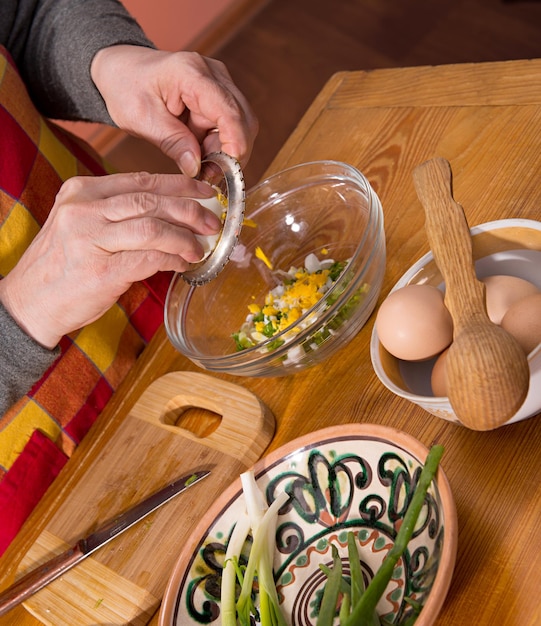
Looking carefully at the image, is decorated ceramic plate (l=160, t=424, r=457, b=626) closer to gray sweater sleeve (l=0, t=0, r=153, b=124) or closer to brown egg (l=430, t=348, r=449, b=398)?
brown egg (l=430, t=348, r=449, b=398)

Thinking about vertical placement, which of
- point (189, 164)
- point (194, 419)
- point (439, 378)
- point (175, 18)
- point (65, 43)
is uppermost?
point (65, 43)

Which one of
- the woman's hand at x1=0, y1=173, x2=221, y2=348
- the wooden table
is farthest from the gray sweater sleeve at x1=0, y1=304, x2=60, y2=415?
the wooden table

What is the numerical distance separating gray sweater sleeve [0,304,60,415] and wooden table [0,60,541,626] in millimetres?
152

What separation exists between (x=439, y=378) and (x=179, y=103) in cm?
63

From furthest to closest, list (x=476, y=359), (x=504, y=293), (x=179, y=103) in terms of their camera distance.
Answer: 1. (x=179, y=103)
2. (x=504, y=293)
3. (x=476, y=359)

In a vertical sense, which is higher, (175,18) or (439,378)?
(439,378)

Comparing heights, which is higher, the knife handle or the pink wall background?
the knife handle

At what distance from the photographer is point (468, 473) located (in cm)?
77

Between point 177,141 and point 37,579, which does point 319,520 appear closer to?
point 37,579

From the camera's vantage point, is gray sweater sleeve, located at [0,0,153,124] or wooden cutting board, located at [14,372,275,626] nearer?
wooden cutting board, located at [14,372,275,626]

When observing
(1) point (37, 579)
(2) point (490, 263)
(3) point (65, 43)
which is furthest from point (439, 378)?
(3) point (65, 43)

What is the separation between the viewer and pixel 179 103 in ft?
3.73

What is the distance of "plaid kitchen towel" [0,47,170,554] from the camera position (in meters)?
1.14

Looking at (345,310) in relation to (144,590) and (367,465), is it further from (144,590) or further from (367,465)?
(144,590)
